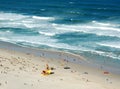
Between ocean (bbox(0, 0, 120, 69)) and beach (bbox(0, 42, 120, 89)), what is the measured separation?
2.98 metres

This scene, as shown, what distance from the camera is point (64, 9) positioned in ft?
329

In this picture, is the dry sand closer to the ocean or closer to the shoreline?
the shoreline

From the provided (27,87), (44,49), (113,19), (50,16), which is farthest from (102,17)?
(27,87)

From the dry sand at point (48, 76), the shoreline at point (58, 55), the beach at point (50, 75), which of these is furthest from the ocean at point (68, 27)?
the dry sand at point (48, 76)

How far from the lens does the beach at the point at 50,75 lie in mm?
40312

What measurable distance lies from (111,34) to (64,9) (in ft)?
118

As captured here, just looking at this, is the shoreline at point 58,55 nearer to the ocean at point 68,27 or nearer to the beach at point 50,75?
the beach at point 50,75

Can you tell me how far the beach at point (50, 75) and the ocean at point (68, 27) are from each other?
2981mm

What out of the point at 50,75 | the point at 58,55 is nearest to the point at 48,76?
the point at 50,75

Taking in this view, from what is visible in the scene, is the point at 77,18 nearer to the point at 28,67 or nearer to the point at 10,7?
the point at 10,7

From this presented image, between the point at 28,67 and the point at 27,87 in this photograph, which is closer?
the point at 27,87

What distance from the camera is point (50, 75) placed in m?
44.2

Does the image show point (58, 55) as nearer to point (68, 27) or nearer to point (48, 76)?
point (48, 76)

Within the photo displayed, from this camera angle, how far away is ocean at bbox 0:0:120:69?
187ft
